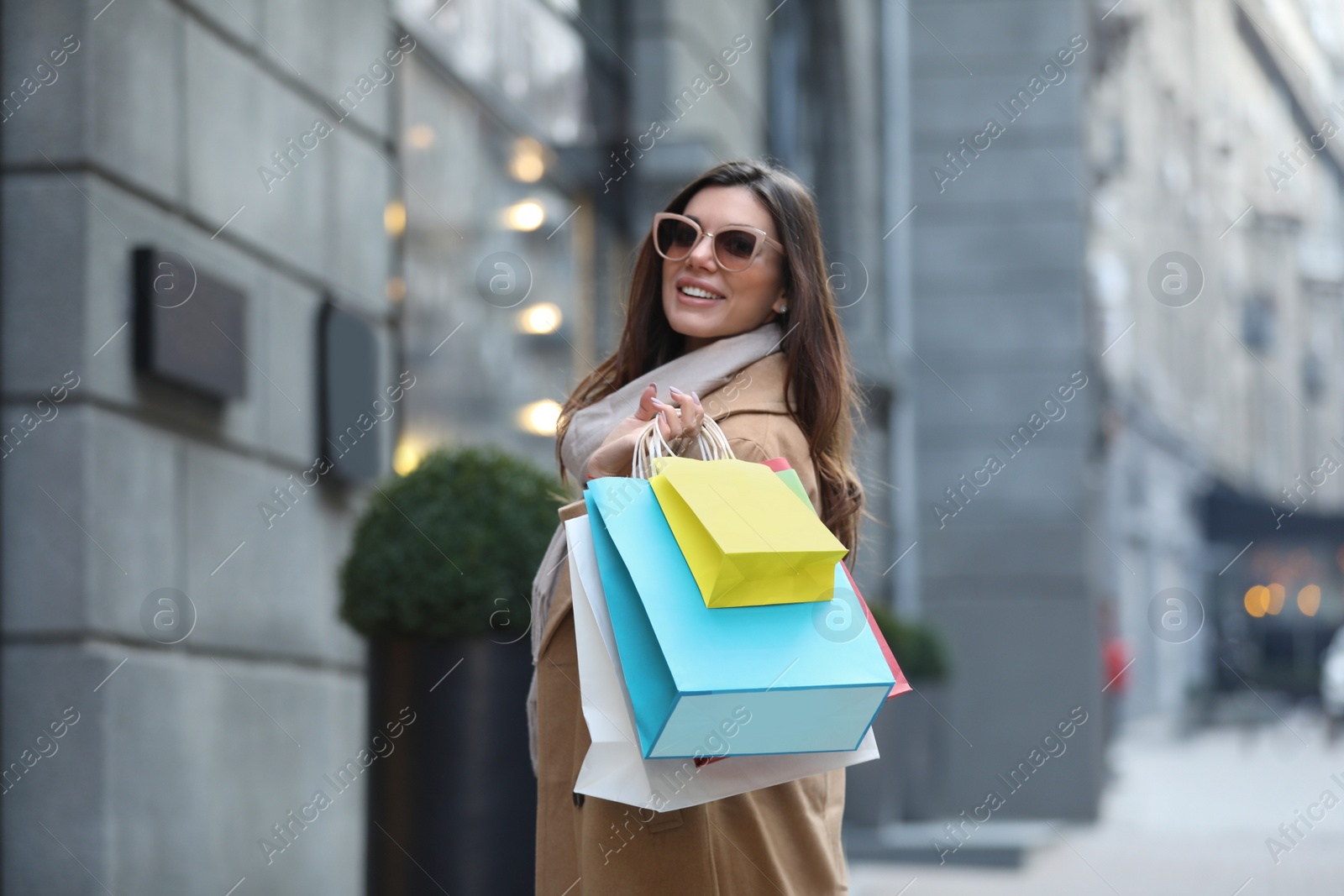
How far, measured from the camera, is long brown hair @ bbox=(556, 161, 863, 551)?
2.72m

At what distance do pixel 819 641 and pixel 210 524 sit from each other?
13.2 ft

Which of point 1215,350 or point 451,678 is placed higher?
point 1215,350

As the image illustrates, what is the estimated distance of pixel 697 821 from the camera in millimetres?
2443

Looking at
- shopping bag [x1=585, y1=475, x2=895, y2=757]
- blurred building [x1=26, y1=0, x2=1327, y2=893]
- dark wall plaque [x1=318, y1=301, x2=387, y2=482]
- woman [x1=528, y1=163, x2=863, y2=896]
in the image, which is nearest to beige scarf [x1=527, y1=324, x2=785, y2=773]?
woman [x1=528, y1=163, x2=863, y2=896]

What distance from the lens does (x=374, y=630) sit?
4.75 meters

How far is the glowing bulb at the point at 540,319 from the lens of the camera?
29.1 feet

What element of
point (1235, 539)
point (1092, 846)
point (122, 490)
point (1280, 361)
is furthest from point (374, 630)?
point (1280, 361)

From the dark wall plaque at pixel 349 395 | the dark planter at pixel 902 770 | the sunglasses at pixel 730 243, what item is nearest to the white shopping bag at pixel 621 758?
the sunglasses at pixel 730 243

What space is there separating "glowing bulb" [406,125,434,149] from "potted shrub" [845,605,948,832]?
5.37 m

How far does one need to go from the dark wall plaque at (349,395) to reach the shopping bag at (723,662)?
4.49m

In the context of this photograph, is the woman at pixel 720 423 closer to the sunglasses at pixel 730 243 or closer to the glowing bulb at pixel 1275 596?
the sunglasses at pixel 730 243

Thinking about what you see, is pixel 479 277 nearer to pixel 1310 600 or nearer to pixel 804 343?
pixel 804 343

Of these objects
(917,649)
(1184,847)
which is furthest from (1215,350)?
(1184,847)

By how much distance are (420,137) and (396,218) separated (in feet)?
1.79
